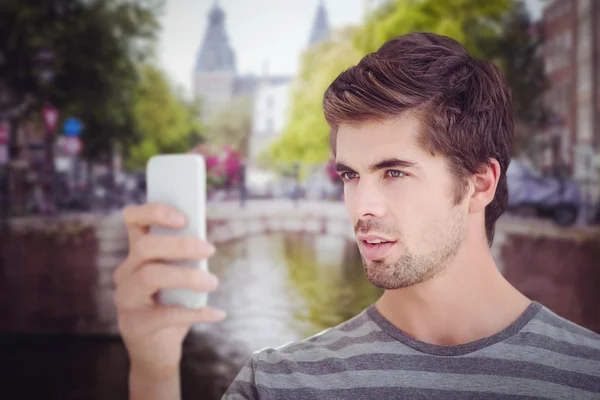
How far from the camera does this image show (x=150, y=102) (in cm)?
232

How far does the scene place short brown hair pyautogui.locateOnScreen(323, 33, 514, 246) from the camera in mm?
833

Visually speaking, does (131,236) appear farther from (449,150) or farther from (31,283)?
(31,283)

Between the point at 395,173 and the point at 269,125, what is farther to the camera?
the point at 269,125

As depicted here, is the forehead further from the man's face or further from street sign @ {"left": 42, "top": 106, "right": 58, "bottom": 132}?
street sign @ {"left": 42, "top": 106, "right": 58, "bottom": 132}

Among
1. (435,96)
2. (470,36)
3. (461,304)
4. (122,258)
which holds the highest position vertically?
(470,36)

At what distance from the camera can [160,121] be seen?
89.7 inches

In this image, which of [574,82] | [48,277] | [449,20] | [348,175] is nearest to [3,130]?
[48,277]

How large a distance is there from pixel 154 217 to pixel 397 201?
381 mm

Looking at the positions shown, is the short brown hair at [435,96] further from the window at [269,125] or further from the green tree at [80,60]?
the green tree at [80,60]

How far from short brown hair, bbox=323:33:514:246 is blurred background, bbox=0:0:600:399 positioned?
1036 millimetres

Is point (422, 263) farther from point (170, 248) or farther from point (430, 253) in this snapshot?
point (170, 248)

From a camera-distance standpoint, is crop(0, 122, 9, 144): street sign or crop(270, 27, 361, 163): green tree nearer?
crop(270, 27, 361, 163): green tree

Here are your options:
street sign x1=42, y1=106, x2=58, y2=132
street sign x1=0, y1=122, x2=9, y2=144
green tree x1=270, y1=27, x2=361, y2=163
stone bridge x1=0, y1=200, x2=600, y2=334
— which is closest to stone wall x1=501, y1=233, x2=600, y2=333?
stone bridge x1=0, y1=200, x2=600, y2=334

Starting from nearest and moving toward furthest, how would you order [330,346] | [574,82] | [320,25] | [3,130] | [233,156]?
[330,346] < [574,82] < [320,25] < [233,156] < [3,130]
